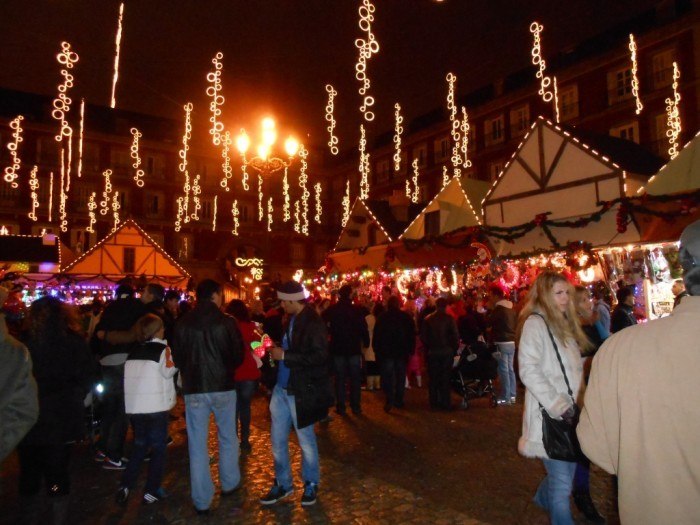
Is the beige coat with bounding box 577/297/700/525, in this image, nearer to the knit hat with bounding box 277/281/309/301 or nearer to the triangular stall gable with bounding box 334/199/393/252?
the knit hat with bounding box 277/281/309/301

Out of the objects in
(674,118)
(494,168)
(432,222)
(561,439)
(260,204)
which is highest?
(494,168)

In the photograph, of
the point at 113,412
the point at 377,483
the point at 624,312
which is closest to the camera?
the point at 377,483

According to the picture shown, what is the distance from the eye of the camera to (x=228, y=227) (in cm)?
3966

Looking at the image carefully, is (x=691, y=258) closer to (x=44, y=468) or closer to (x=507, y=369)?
(x=44, y=468)

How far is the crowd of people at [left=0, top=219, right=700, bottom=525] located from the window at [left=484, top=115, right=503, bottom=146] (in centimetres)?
2457

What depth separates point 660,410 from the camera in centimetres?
159

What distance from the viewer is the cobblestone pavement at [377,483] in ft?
13.4

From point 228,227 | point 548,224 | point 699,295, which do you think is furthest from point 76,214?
point 699,295

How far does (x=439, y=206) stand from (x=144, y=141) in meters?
27.0

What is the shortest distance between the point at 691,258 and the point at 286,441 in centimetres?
350

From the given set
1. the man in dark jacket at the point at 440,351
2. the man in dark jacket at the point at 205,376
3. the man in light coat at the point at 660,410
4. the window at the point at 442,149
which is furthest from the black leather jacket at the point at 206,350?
the window at the point at 442,149

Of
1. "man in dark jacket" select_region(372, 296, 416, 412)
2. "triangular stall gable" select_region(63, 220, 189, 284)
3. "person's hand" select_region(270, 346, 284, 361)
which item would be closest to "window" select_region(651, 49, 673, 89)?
"man in dark jacket" select_region(372, 296, 416, 412)

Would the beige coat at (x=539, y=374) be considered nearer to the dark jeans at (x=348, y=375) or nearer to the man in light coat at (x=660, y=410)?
the man in light coat at (x=660, y=410)

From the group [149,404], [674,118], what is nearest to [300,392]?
[149,404]
